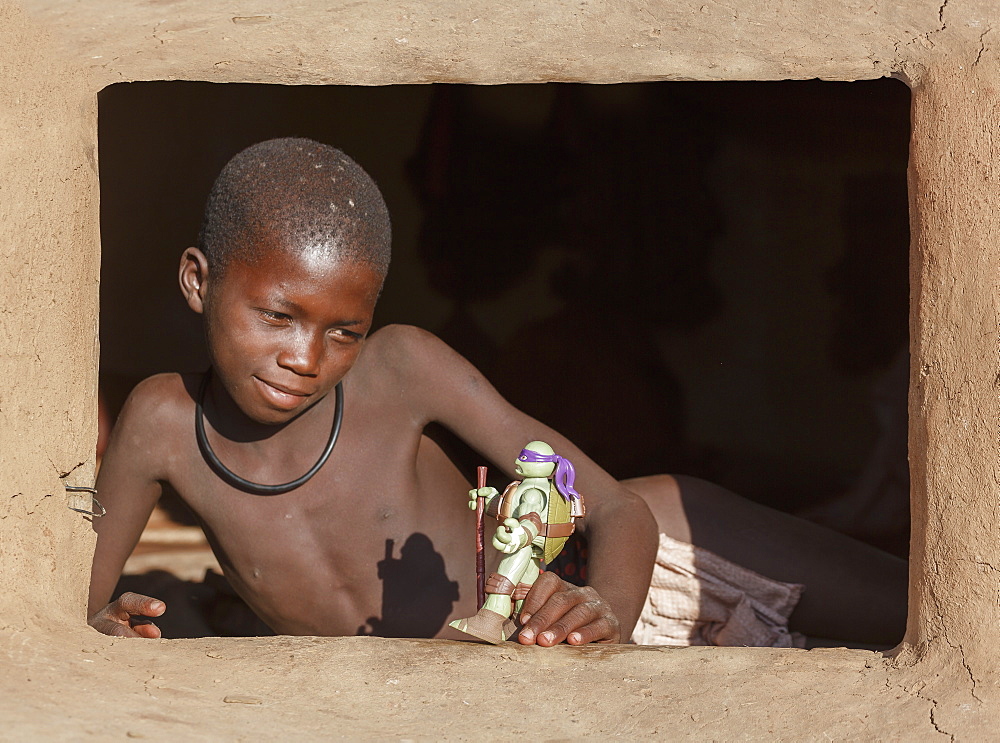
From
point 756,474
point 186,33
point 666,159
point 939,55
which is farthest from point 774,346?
point 186,33

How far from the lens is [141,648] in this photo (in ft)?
5.66

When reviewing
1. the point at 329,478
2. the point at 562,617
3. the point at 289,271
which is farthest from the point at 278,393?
the point at 562,617

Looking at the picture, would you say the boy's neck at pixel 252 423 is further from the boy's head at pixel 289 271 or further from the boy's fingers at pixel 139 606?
the boy's fingers at pixel 139 606

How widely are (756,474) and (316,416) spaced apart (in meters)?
2.10

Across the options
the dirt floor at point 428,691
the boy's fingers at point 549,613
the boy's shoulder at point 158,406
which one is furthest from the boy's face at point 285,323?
the boy's fingers at point 549,613

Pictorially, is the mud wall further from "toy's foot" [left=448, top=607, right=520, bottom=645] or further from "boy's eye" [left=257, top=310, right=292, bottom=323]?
"toy's foot" [left=448, top=607, right=520, bottom=645]

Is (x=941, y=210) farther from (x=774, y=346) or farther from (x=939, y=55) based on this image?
(x=774, y=346)

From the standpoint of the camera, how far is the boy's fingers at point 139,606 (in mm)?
1965

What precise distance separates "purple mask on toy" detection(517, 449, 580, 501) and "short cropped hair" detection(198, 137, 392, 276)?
549mm

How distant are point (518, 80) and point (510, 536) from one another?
817mm

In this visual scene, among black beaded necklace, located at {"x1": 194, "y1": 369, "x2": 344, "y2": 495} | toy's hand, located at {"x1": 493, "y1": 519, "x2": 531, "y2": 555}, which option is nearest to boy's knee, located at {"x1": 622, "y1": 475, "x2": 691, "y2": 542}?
black beaded necklace, located at {"x1": 194, "y1": 369, "x2": 344, "y2": 495}

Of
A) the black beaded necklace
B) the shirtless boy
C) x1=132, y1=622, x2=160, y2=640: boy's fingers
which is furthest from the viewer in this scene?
the black beaded necklace

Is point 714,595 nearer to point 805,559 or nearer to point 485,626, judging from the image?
point 805,559

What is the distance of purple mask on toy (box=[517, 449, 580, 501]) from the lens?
5.85 feet
